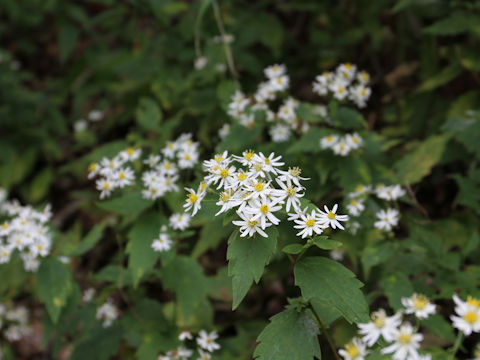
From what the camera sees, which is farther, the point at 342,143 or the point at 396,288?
the point at 342,143

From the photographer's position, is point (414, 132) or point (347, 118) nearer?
point (347, 118)

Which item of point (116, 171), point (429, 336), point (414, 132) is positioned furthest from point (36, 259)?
point (414, 132)

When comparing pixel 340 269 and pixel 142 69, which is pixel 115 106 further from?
pixel 340 269

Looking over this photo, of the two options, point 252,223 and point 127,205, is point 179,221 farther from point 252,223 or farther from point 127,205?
point 252,223

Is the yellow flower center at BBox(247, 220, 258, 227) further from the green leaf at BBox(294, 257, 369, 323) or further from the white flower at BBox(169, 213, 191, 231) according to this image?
the white flower at BBox(169, 213, 191, 231)

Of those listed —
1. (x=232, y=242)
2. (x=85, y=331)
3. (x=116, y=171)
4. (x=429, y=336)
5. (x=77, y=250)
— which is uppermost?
(x=232, y=242)

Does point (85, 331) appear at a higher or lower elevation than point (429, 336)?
higher

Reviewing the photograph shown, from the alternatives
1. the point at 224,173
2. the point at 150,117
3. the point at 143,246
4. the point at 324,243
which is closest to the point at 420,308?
the point at 324,243
